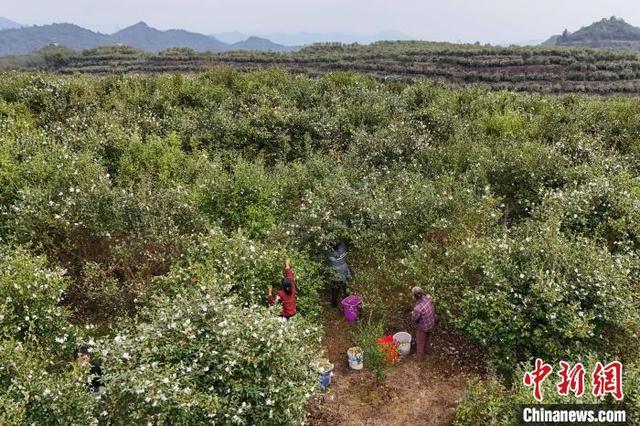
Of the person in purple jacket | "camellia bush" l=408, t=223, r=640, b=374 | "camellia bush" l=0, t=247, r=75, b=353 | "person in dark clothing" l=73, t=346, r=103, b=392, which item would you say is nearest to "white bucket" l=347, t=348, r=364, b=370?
the person in purple jacket

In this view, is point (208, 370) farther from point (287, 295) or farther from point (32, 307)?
point (32, 307)

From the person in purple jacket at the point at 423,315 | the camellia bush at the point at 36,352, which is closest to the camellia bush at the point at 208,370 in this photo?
the camellia bush at the point at 36,352

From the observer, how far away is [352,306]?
11180 mm

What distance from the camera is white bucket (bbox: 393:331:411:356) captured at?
10.3 m

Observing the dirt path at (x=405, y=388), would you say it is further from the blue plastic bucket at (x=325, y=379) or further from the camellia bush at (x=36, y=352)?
the camellia bush at (x=36, y=352)

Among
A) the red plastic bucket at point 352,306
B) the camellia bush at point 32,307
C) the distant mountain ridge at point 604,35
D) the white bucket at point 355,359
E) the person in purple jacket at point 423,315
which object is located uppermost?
the distant mountain ridge at point 604,35

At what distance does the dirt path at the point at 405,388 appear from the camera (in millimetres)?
8750

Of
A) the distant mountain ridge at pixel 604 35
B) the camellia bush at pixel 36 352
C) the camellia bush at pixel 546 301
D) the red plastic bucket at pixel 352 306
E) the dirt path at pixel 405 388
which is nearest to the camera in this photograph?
the camellia bush at pixel 36 352

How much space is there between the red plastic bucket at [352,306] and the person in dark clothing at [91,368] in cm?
567

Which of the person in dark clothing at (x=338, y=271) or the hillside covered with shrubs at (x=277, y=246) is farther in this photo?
the person in dark clothing at (x=338, y=271)

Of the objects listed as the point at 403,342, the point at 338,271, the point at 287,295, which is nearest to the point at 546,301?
the point at 403,342

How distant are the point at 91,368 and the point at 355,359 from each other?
5.29 meters

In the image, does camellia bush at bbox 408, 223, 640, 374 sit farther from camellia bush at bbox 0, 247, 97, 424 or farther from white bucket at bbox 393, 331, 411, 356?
camellia bush at bbox 0, 247, 97, 424

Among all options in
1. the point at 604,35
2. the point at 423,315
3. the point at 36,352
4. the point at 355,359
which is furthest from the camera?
the point at 604,35
